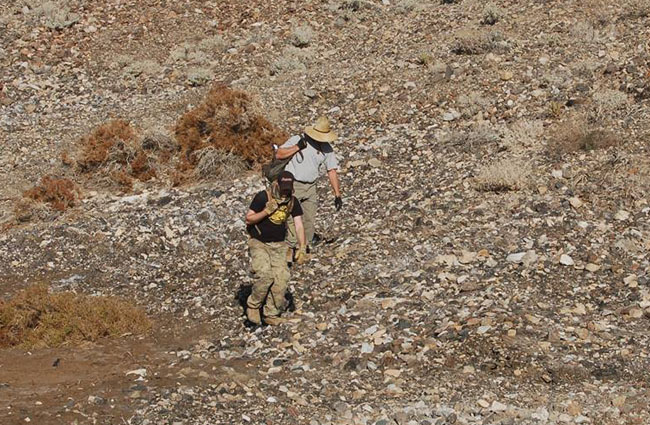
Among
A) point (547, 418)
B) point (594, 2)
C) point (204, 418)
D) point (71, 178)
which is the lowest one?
point (547, 418)

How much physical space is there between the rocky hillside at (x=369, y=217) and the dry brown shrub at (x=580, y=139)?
0.05 metres

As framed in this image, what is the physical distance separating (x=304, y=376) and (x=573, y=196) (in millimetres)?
6030

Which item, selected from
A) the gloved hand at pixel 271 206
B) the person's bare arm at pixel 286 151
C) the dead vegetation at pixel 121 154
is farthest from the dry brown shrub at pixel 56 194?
the gloved hand at pixel 271 206

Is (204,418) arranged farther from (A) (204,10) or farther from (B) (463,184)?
(A) (204,10)

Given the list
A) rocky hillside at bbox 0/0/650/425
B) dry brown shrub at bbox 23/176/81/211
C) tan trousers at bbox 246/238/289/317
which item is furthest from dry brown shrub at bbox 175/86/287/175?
tan trousers at bbox 246/238/289/317

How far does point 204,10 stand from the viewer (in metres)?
22.2

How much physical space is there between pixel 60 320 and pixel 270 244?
3050mm

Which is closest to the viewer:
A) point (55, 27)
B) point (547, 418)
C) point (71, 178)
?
point (547, 418)

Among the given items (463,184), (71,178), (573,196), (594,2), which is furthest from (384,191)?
(594,2)

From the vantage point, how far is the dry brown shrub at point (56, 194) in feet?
48.8

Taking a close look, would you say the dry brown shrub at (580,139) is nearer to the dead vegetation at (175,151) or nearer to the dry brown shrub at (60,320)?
the dead vegetation at (175,151)

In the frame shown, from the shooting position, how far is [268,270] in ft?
33.9

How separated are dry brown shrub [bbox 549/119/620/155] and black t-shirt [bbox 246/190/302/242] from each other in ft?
20.8

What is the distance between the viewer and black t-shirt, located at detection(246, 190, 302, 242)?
1004cm
